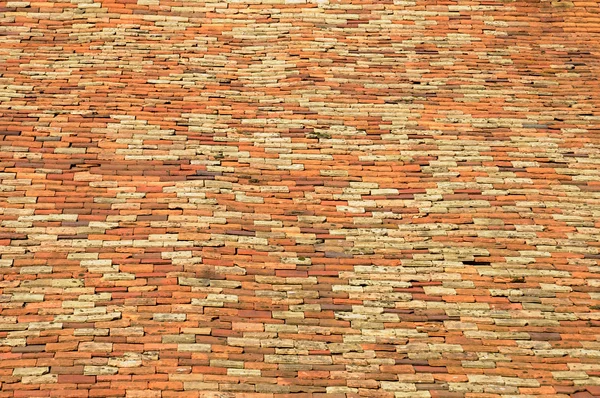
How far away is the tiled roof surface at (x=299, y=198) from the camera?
8977 mm

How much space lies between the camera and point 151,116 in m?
11.3

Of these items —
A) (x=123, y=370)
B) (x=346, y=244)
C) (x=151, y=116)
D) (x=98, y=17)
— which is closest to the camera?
(x=123, y=370)

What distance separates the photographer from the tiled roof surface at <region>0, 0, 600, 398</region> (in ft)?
29.5

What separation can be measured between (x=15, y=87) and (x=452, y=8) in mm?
6050

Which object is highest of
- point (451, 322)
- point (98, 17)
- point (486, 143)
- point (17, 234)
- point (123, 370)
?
point (98, 17)

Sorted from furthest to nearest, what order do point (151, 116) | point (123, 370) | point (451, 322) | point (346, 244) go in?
point (151, 116)
point (346, 244)
point (451, 322)
point (123, 370)

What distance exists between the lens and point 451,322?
9.48 m

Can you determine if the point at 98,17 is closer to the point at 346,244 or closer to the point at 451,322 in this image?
the point at 346,244

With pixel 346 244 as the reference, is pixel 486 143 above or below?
above

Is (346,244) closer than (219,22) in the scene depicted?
Yes

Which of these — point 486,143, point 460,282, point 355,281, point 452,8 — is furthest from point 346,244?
point 452,8

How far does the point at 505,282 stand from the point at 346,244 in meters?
1.78

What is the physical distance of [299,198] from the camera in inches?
416

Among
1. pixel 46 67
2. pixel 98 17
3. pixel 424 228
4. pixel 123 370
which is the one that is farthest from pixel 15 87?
pixel 424 228
